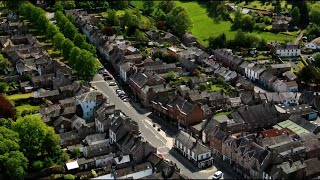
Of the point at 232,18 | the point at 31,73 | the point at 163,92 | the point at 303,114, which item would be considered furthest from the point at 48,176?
the point at 232,18

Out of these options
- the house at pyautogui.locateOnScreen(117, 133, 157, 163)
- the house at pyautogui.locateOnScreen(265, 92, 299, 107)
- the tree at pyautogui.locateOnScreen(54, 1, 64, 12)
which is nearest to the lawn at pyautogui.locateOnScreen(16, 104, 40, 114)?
the house at pyautogui.locateOnScreen(117, 133, 157, 163)

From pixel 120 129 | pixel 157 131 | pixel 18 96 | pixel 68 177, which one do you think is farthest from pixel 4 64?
pixel 68 177

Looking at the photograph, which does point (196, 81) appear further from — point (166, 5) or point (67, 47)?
point (166, 5)

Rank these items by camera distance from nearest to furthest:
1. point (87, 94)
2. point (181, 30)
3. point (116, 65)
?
point (87, 94)
point (116, 65)
point (181, 30)

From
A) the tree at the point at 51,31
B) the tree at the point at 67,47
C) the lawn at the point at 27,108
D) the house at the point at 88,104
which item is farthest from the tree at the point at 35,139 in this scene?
the tree at the point at 51,31

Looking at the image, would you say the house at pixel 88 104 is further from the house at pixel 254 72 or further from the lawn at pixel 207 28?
the lawn at pixel 207 28

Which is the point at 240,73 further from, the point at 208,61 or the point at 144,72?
the point at 144,72

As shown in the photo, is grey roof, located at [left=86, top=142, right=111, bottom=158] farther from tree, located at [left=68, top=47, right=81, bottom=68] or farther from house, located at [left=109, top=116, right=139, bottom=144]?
tree, located at [left=68, top=47, right=81, bottom=68]
